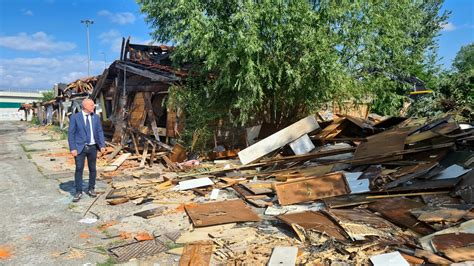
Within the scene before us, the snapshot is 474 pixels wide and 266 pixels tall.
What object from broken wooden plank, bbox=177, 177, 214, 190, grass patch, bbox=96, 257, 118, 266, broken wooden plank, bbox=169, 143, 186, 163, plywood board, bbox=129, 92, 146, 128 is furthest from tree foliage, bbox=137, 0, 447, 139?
grass patch, bbox=96, 257, 118, 266

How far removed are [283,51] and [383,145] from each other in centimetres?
323

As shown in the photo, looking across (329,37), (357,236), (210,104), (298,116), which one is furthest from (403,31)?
(357,236)

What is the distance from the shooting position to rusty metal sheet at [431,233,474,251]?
12.9 ft

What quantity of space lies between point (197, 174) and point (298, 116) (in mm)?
4105

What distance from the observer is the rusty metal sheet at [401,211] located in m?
4.62

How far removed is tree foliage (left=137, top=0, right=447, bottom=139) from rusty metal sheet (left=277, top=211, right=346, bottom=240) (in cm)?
422

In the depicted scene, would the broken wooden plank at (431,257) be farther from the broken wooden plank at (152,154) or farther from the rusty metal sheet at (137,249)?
the broken wooden plank at (152,154)

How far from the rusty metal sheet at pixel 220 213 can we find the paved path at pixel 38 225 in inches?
59.8

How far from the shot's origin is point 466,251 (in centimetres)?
382

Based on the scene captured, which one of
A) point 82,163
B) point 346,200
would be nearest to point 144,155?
point 82,163

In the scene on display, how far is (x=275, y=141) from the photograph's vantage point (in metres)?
9.22

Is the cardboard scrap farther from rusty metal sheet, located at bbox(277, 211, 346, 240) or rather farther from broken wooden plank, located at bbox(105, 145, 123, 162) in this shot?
broken wooden plank, located at bbox(105, 145, 123, 162)

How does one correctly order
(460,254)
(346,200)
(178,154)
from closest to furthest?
(460,254), (346,200), (178,154)

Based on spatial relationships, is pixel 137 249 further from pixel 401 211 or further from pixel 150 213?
pixel 401 211
